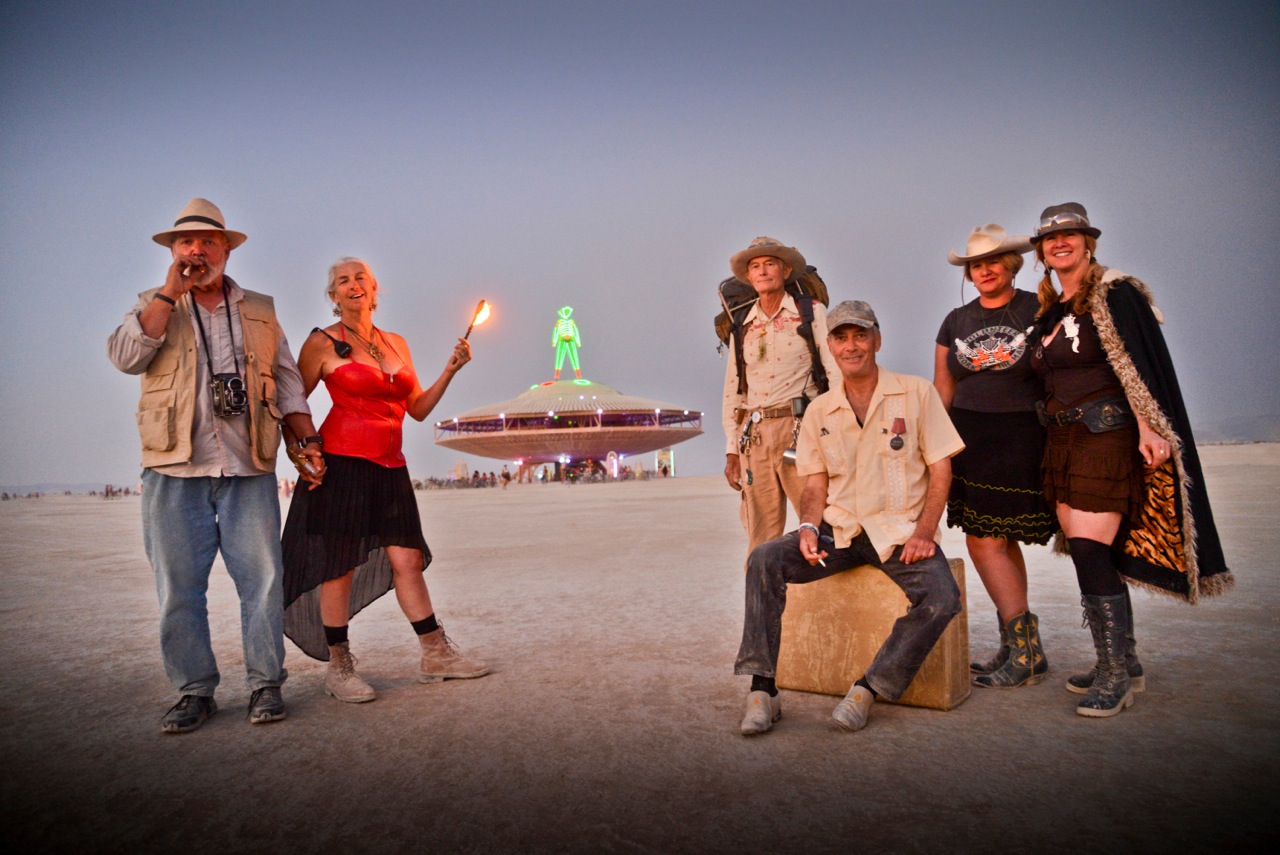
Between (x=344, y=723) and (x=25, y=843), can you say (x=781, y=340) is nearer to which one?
(x=344, y=723)

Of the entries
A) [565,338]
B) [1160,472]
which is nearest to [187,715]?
[1160,472]

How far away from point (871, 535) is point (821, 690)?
71cm

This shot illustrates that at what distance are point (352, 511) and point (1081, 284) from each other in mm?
3302

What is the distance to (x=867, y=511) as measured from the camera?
3.06m

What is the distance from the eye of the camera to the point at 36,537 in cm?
1200

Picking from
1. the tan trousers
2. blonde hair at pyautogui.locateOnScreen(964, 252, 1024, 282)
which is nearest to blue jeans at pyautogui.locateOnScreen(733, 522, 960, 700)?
the tan trousers

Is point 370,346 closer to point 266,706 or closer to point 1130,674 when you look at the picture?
point 266,706

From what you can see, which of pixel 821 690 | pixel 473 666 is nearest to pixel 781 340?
pixel 821 690

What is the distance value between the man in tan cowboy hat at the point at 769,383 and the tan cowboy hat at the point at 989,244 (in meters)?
0.74

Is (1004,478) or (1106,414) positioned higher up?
(1106,414)

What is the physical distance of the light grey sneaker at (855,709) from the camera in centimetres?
268

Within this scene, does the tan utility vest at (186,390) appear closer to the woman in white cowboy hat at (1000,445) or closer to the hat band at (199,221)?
the hat band at (199,221)

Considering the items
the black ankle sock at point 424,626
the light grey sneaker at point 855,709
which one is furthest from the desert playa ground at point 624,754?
the black ankle sock at point 424,626

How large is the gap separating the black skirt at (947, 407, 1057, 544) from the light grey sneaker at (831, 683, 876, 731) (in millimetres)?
1018
